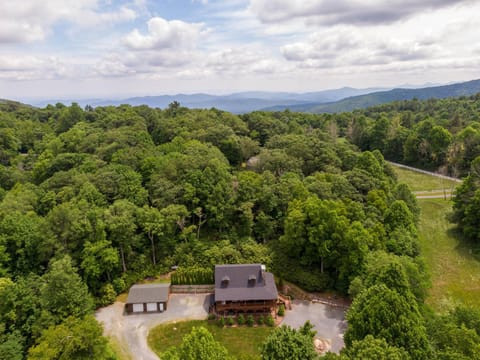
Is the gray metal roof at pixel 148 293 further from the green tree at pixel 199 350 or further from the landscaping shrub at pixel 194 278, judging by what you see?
the green tree at pixel 199 350

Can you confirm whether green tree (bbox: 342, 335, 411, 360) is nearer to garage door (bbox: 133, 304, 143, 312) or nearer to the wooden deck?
the wooden deck

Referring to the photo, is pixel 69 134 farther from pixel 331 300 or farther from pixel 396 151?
pixel 396 151

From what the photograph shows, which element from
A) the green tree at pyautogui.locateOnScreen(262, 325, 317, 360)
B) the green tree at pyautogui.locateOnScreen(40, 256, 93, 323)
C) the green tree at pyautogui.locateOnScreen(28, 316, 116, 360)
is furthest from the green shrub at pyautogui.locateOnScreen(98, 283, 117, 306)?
the green tree at pyautogui.locateOnScreen(262, 325, 317, 360)

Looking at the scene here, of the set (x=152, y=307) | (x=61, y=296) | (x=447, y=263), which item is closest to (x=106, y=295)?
(x=152, y=307)

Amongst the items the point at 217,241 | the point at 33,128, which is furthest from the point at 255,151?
the point at 33,128

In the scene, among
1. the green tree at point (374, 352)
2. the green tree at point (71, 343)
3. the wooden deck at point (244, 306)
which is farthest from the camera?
the wooden deck at point (244, 306)

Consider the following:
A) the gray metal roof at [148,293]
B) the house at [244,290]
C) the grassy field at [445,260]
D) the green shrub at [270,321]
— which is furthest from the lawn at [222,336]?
the grassy field at [445,260]

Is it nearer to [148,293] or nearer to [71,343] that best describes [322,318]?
[148,293]
